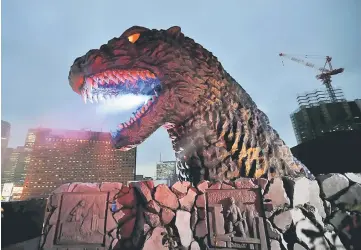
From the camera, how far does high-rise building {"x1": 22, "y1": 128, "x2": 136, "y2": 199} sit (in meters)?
90.7

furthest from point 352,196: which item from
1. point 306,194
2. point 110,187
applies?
point 110,187

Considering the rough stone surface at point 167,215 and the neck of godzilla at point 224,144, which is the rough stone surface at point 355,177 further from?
the rough stone surface at point 167,215

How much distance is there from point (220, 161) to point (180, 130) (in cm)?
78

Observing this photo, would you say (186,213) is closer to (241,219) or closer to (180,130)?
(241,219)

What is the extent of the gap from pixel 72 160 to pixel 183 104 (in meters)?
103

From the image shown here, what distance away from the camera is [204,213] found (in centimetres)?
256

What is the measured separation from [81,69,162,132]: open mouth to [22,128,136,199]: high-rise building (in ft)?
293

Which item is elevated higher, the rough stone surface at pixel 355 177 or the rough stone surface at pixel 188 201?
the rough stone surface at pixel 355 177

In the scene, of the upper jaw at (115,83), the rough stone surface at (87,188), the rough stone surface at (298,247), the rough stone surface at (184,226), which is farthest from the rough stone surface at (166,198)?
the upper jaw at (115,83)

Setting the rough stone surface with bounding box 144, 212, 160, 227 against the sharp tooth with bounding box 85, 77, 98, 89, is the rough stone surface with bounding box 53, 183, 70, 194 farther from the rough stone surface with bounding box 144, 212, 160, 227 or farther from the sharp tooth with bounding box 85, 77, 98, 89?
the sharp tooth with bounding box 85, 77, 98, 89

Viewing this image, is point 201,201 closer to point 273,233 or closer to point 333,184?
point 273,233

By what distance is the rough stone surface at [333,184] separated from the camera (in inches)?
101

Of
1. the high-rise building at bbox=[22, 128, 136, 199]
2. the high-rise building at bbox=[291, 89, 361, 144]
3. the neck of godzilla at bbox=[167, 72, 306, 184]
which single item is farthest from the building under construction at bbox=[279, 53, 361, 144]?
the high-rise building at bbox=[22, 128, 136, 199]

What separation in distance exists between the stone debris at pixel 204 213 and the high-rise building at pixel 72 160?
90130mm
